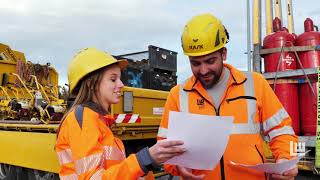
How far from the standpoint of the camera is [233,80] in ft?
8.36

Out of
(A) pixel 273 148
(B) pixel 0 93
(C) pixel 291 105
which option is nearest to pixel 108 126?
(A) pixel 273 148

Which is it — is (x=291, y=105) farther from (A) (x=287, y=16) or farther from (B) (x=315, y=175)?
(A) (x=287, y=16)

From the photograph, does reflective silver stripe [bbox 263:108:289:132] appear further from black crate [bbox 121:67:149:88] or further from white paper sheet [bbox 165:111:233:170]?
black crate [bbox 121:67:149:88]

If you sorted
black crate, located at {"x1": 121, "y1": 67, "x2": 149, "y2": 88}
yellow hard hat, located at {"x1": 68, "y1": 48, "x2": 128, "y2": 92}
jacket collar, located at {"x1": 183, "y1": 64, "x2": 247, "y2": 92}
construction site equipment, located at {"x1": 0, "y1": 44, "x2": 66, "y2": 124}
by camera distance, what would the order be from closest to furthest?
yellow hard hat, located at {"x1": 68, "y1": 48, "x2": 128, "y2": 92}, jacket collar, located at {"x1": 183, "y1": 64, "x2": 247, "y2": 92}, black crate, located at {"x1": 121, "y1": 67, "x2": 149, "y2": 88}, construction site equipment, located at {"x1": 0, "y1": 44, "x2": 66, "y2": 124}

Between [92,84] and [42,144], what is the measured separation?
3.92 m

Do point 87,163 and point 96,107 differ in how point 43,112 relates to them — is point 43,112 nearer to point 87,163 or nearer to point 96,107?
point 96,107

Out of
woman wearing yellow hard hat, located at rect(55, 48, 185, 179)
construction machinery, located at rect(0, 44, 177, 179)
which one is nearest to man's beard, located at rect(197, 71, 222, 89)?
woman wearing yellow hard hat, located at rect(55, 48, 185, 179)

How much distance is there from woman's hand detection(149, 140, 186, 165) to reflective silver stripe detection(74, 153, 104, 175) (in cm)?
27

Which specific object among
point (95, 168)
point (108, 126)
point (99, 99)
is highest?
point (99, 99)

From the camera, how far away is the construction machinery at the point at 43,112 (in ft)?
19.0

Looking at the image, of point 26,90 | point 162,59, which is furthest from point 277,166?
point 26,90

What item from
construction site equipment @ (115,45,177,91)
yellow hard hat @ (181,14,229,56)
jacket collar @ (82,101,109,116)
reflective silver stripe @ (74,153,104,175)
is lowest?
reflective silver stripe @ (74,153,104,175)

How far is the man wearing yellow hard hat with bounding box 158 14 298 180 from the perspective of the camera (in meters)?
2.43

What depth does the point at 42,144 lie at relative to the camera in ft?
18.8
